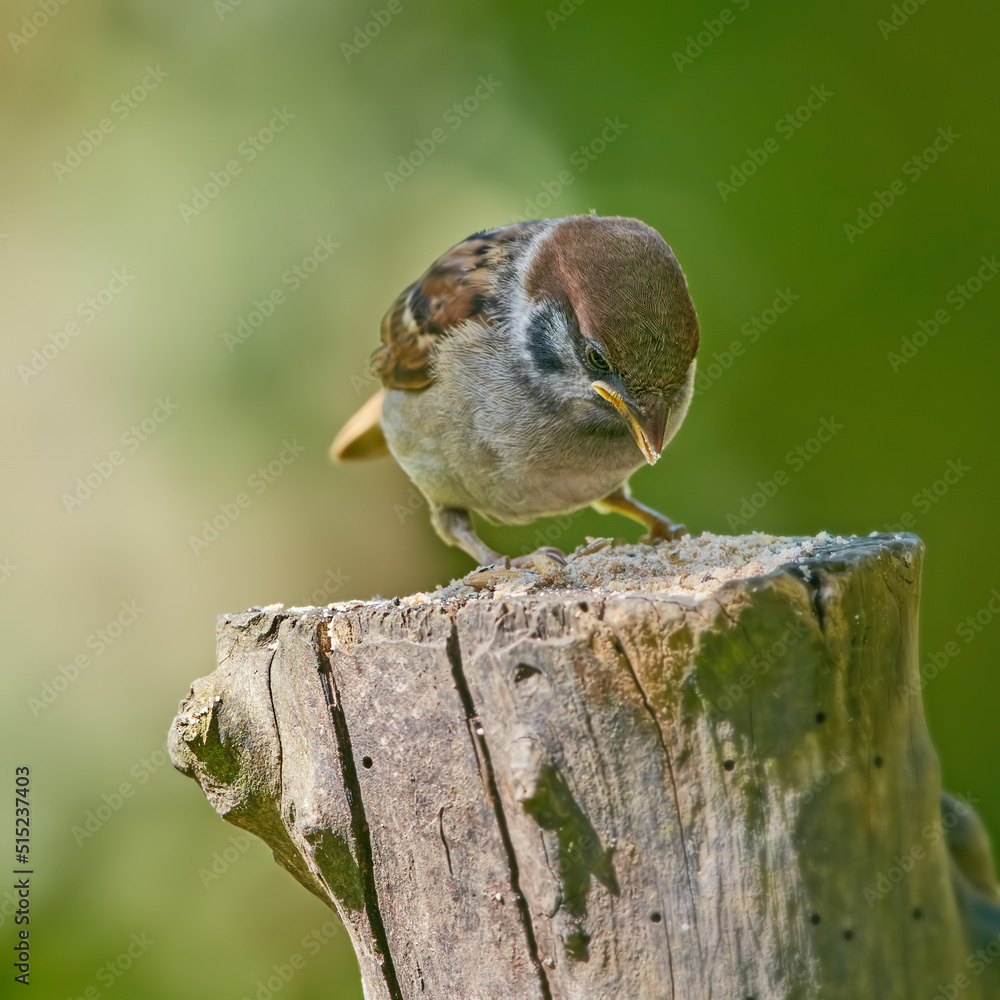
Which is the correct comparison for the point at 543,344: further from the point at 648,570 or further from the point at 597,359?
the point at 648,570

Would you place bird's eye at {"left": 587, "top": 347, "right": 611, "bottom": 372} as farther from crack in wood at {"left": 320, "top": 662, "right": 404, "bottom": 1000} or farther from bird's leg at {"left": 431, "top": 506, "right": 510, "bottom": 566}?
crack in wood at {"left": 320, "top": 662, "right": 404, "bottom": 1000}

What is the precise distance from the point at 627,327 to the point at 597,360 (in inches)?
6.3

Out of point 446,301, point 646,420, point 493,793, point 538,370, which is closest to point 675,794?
point 493,793

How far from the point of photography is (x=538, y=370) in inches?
124

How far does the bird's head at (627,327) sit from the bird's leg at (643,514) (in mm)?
780

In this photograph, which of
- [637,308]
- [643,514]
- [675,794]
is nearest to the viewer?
[675,794]

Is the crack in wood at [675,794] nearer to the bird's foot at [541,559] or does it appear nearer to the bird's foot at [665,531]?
the bird's foot at [541,559]

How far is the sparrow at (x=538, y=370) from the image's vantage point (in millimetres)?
2756

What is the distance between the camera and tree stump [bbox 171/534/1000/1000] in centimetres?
182

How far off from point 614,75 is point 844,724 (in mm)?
3968

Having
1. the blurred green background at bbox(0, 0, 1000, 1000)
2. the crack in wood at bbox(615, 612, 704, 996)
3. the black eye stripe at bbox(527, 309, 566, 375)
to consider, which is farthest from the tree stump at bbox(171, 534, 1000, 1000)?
the blurred green background at bbox(0, 0, 1000, 1000)

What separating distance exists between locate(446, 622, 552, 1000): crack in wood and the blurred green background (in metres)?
3.12

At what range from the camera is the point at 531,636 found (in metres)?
1.90

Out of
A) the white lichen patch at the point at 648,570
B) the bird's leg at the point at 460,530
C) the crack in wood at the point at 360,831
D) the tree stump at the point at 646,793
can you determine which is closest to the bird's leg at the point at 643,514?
the bird's leg at the point at 460,530
